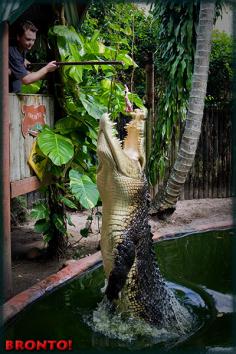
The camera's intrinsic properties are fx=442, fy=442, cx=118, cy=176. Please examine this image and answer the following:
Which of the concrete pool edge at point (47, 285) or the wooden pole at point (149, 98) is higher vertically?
the wooden pole at point (149, 98)

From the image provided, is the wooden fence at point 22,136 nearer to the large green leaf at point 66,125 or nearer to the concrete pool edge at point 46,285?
the large green leaf at point 66,125

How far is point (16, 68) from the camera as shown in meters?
4.31

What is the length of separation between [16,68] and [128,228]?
6.60 ft

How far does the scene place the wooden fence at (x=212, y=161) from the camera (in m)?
8.90

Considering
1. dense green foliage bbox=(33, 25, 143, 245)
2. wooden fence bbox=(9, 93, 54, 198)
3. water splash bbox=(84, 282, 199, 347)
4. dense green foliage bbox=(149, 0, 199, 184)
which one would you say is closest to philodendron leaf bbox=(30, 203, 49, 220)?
dense green foliage bbox=(33, 25, 143, 245)

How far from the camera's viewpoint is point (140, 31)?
36.8 feet

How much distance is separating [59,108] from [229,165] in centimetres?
516

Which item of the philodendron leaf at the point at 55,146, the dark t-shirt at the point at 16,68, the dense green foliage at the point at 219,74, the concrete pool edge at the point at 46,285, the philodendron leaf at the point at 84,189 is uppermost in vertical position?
the dense green foliage at the point at 219,74

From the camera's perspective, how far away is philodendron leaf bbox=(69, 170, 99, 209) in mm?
4504

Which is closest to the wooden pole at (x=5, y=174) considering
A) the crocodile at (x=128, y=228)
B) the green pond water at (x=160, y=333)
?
the green pond water at (x=160, y=333)

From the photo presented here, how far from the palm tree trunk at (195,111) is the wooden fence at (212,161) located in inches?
69.4

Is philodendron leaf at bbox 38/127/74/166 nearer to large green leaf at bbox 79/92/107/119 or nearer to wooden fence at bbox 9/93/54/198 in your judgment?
wooden fence at bbox 9/93/54/198

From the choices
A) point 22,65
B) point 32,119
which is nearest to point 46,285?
point 32,119

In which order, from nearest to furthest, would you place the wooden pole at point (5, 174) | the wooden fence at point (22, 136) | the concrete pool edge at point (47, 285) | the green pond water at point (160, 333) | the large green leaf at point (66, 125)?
the green pond water at point (160, 333) < the concrete pool edge at point (47, 285) < the wooden pole at point (5, 174) < the wooden fence at point (22, 136) < the large green leaf at point (66, 125)
